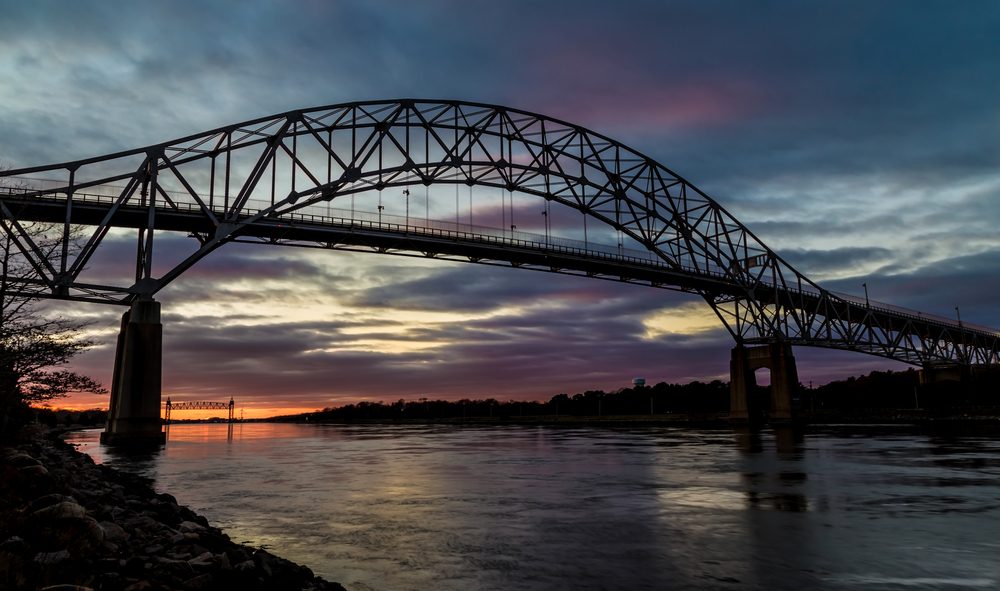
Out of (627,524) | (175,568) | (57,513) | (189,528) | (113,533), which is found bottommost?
(627,524)

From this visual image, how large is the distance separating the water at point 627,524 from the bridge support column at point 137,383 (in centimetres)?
2023

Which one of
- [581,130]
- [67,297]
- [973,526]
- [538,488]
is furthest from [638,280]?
[973,526]

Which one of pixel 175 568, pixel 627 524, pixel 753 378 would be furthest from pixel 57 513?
pixel 753 378

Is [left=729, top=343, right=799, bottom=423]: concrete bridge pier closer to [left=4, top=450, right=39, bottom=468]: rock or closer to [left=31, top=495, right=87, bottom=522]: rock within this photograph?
[left=4, top=450, right=39, bottom=468]: rock

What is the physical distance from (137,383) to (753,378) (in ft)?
254

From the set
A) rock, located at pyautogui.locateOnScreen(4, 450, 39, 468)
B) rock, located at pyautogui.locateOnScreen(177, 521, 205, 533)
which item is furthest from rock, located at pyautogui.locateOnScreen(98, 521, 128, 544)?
rock, located at pyautogui.locateOnScreen(4, 450, 39, 468)

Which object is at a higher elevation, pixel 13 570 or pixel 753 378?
pixel 753 378

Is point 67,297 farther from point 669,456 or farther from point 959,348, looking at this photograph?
point 959,348

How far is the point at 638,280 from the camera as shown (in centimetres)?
8800

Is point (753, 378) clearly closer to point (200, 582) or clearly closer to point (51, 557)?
point (200, 582)

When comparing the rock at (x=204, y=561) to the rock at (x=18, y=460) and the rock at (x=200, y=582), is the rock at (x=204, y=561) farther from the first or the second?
Result: the rock at (x=18, y=460)

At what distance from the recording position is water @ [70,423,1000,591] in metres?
9.74

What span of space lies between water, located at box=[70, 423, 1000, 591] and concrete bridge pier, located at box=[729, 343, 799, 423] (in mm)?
66076

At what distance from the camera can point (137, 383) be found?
44.4 metres
